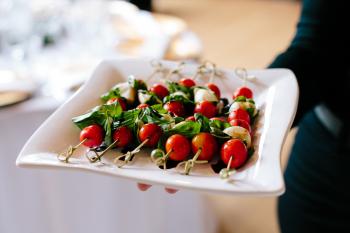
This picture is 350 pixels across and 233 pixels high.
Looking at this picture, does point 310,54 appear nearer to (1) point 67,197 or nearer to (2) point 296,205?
(2) point 296,205

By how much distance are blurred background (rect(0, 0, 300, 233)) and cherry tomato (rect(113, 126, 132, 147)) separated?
459mm

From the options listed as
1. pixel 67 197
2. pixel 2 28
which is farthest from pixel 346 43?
pixel 2 28

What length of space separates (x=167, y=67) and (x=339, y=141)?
395 mm

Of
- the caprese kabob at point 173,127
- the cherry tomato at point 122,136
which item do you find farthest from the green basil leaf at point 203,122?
the cherry tomato at point 122,136

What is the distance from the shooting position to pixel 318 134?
1037 mm

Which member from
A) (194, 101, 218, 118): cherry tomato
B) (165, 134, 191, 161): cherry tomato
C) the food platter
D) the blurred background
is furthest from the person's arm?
the blurred background

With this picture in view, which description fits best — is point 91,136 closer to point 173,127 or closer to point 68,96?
point 173,127

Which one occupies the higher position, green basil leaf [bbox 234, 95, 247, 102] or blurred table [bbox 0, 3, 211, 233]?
green basil leaf [bbox 234, 95, 247, 102]

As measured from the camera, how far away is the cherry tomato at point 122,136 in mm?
695

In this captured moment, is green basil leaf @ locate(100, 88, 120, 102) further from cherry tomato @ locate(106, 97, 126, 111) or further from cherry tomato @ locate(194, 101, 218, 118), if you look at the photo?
cherry tomato @ locate(194, 101, 218, 118)

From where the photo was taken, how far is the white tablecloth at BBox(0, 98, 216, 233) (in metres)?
1.10

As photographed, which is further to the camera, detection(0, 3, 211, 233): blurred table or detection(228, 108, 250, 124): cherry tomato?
detection(0, 3, 211, 233): blurred table

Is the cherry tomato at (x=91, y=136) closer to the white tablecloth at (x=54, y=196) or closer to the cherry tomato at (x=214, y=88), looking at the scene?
the cherry tomato at (x=214, y=88)

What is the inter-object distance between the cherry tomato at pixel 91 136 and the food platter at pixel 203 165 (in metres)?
0.01
